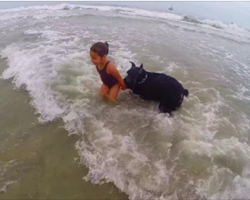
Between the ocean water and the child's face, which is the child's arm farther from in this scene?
the ocean water

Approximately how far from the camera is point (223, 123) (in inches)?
219

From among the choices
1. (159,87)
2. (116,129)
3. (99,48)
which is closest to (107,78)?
(99,48)

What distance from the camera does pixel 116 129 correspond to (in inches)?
199

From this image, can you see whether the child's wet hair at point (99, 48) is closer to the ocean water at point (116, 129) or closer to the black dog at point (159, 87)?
the black dog at point (159, 87)

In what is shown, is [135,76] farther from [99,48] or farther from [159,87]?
[99,48]

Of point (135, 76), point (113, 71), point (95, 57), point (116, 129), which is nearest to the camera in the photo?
point (116, 129)

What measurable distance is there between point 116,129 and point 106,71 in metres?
1.06

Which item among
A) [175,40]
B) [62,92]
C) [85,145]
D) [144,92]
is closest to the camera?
[85,145]

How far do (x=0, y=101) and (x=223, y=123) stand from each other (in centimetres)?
397

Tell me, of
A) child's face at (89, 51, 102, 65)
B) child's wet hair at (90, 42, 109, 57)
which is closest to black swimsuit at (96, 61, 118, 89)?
child's face at (89, 51, 102, 65)

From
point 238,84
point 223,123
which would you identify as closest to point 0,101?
point 223,123

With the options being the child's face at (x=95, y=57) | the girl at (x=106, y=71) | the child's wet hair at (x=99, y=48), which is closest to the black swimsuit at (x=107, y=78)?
the girl at (x=106, y=71)

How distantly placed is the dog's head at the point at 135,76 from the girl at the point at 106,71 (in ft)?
0.43

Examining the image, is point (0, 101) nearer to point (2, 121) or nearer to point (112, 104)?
point (2, 121)
